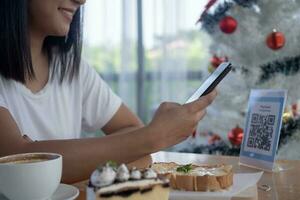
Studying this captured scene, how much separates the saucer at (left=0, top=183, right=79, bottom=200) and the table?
1.4 inches

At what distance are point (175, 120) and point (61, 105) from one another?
19.4 inches

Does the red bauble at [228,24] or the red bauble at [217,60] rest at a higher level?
the red bauble at [228,24]

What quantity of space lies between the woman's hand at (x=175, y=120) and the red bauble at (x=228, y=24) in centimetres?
89

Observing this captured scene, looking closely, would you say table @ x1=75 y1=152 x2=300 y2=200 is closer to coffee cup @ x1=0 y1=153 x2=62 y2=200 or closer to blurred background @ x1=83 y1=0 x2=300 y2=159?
coffee cup @ x1=0 y1=153 x2=62 y2=200

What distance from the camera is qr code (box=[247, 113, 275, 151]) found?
0.97 metres

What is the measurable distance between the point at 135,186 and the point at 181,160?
1.52 feet

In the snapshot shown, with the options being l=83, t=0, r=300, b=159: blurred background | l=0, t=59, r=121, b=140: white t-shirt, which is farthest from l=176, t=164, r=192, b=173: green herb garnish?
l=83, t=0, r=300, b=159: blurred background

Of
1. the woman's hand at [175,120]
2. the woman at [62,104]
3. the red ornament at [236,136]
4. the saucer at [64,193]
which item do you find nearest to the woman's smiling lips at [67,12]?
the woman at [62,104]

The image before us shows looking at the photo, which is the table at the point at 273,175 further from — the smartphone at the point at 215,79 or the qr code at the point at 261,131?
the smartphone at the point at 215,79

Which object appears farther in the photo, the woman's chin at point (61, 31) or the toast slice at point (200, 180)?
the woman's chin at point (61, 31)

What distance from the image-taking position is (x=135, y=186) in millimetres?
626

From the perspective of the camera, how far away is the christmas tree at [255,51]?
5.53 ft

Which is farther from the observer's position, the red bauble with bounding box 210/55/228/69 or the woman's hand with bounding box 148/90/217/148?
the red bauble with bounding box 210/55/228/69

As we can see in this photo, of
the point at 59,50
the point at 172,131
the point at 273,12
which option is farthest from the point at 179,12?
the point at 172,131
